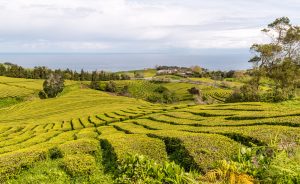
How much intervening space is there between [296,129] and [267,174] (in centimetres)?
913

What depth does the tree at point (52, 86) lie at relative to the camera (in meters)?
111

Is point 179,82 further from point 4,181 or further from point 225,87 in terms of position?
point 4,181

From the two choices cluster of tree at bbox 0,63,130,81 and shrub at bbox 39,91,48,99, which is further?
cluster of tree at bbox 0,63,130,81

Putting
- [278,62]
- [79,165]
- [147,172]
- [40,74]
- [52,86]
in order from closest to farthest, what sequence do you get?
[147,172]
[79,165]
[278,62]
[52,86]
[40,74]

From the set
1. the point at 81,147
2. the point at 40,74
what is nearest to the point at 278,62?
the point at 81,147

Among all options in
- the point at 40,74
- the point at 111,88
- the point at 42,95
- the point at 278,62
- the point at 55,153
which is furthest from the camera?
the point at 40,74

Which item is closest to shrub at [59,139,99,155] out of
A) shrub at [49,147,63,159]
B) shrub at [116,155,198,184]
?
shrub at [49,147,63,159]

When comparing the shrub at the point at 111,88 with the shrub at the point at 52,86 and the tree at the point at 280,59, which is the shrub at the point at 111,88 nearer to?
the shrub at the point at 52,86

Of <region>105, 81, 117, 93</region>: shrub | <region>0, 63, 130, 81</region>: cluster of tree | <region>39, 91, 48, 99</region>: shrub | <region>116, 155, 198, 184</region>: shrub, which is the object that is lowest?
<region>39, 91, 48, 99</region>: shrub

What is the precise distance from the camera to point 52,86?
112000mm

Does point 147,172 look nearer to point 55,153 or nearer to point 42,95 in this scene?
point 55,153

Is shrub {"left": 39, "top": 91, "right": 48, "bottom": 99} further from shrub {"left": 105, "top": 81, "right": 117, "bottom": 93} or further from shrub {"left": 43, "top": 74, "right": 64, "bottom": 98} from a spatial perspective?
shrub {"left": 105, "top": 81, "right": 117, "bottom": 93}

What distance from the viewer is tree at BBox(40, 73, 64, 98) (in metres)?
111

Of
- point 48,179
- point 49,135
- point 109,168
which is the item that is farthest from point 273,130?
point 49,135
